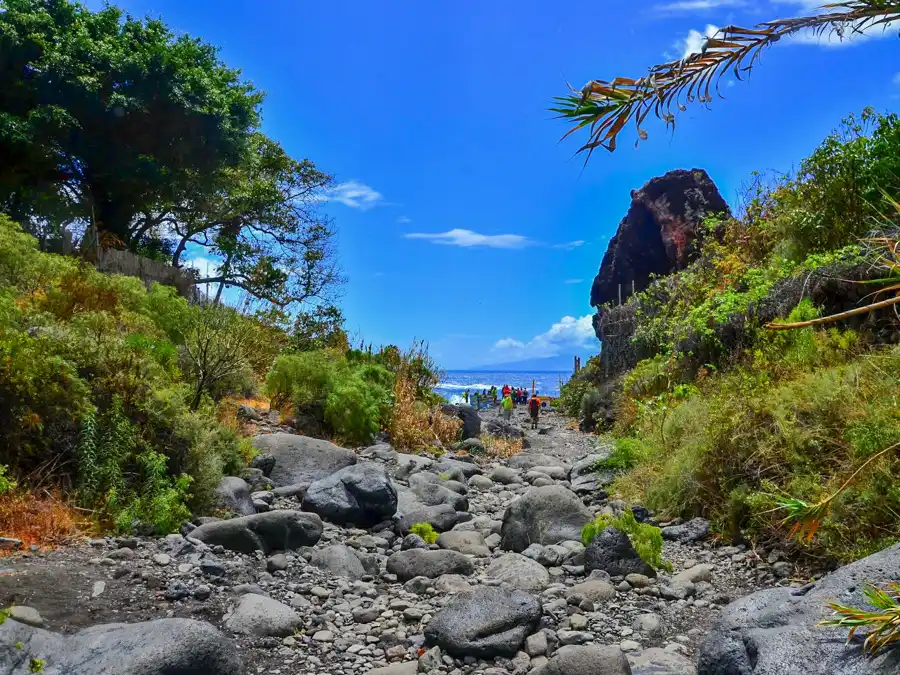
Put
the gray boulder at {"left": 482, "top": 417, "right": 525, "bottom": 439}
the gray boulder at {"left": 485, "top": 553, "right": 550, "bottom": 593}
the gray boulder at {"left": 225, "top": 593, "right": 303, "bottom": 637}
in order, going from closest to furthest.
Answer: the gray boulder at {"left": 225, "top": 593, "right": 303, "bottom": 637} → the gray boulder at {"left": 485, "top": 553, "right": 550, "bottom": 593} → the gray boulder at {"left": 482, "top": 417, "right": 525, "bottom": 439}

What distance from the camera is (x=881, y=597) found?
2.47m

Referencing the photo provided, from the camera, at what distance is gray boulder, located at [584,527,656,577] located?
5.73m

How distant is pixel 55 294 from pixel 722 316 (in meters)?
9.81

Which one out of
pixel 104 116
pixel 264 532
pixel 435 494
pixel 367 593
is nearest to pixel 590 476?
pixel 435 494

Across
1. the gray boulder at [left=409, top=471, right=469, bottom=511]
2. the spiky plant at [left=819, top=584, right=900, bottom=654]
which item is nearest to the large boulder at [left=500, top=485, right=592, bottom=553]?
the gray boulder at [left=409, top=471, right=469, bottom=511]

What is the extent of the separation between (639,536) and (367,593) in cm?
241

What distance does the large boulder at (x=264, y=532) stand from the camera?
19.3 feet

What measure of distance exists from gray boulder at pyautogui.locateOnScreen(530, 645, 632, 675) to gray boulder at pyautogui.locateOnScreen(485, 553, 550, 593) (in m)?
1.45

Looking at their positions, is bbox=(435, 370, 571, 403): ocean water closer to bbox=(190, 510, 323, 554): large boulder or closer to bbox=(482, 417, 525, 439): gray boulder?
bbox=(482, 417, 525, 439): gray boulder

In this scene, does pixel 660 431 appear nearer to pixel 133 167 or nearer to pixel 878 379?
pixel 878 379

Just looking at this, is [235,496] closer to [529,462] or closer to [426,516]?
[426,516]

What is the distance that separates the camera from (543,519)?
6906 millimetres

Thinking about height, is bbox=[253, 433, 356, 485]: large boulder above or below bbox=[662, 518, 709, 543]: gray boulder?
above

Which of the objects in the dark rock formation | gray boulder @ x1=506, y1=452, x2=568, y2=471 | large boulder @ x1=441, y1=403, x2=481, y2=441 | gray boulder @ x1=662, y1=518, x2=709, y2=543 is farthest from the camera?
the dark rock formation
